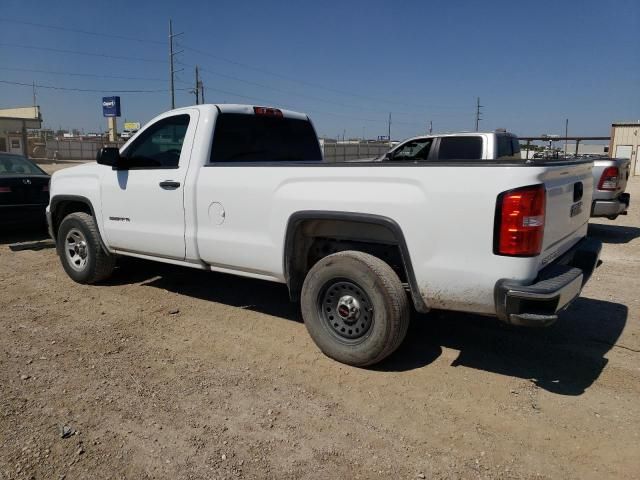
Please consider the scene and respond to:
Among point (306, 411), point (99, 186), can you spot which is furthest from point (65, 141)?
point (306, 411)

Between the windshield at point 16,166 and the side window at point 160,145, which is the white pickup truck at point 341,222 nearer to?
the side window at point 160,145

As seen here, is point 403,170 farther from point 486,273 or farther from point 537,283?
point 537,283

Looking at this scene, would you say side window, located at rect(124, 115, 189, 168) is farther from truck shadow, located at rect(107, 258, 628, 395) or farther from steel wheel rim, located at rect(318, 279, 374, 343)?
steel wheel rim, located at rect(318, 279, 374, 343)

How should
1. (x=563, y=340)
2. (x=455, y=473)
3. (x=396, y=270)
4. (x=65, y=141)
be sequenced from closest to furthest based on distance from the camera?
(x=455, y=473) < (x=396, y=270) < (x=563, y=340) < (x=65, y=141)

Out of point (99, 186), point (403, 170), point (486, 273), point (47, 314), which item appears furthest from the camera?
point (99, 186)

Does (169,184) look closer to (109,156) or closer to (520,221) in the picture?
(109,156)

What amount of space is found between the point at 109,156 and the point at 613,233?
9241 millimetres

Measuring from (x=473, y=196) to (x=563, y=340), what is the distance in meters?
2.02

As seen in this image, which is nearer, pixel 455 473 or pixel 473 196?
pixel 455 473

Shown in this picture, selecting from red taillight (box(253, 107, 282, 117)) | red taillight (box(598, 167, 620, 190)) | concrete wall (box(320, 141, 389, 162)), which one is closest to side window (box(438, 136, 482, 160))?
red taillight (box(598, 167, 620, 190))

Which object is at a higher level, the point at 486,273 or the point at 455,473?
the point at 486,273

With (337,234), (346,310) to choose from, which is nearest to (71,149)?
(337,234)

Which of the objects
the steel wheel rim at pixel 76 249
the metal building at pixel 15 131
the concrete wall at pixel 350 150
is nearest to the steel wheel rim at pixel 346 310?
the steel wheel rim at pixel 76 249

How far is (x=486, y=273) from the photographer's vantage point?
323cm
